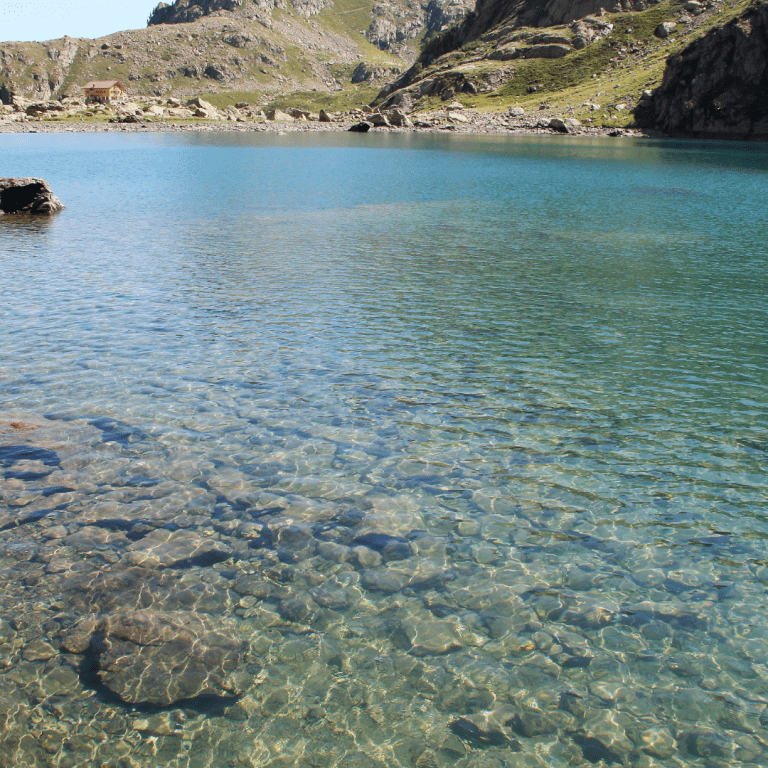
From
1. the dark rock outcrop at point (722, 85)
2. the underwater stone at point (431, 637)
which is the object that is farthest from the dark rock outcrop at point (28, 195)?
the dark rock outcrop at point (722, 85)

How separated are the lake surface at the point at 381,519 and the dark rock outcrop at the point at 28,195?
75.9 ft

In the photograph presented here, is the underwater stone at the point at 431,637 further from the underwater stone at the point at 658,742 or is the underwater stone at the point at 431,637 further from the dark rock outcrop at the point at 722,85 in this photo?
the dark rock outcrop at the point at 722,85

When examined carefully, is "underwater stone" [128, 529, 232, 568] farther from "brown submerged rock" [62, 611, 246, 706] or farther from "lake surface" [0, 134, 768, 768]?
"brown submerged rock" [62, 611, 246, 706]

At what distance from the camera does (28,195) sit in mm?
55531

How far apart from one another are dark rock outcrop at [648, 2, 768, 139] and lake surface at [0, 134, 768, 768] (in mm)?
171024

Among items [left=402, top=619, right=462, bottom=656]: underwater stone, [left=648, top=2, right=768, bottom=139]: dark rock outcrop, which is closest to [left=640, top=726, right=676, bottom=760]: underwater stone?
[left=402, top=619, right=462, bottom=656]: underwater stone

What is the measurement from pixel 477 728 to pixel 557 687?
1551 millimetres

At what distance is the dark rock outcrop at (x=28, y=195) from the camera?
181 ft

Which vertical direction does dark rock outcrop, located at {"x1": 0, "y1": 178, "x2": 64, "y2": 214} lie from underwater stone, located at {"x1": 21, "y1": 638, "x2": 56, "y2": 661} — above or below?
above

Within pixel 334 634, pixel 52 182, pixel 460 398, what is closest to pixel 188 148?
pixel 52 182

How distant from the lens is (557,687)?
9.73 meters

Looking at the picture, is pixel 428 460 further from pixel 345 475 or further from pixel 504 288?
pixel 504 288

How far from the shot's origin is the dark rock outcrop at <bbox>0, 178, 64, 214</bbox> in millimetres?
55094

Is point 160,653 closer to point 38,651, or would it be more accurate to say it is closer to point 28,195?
point 38,651
